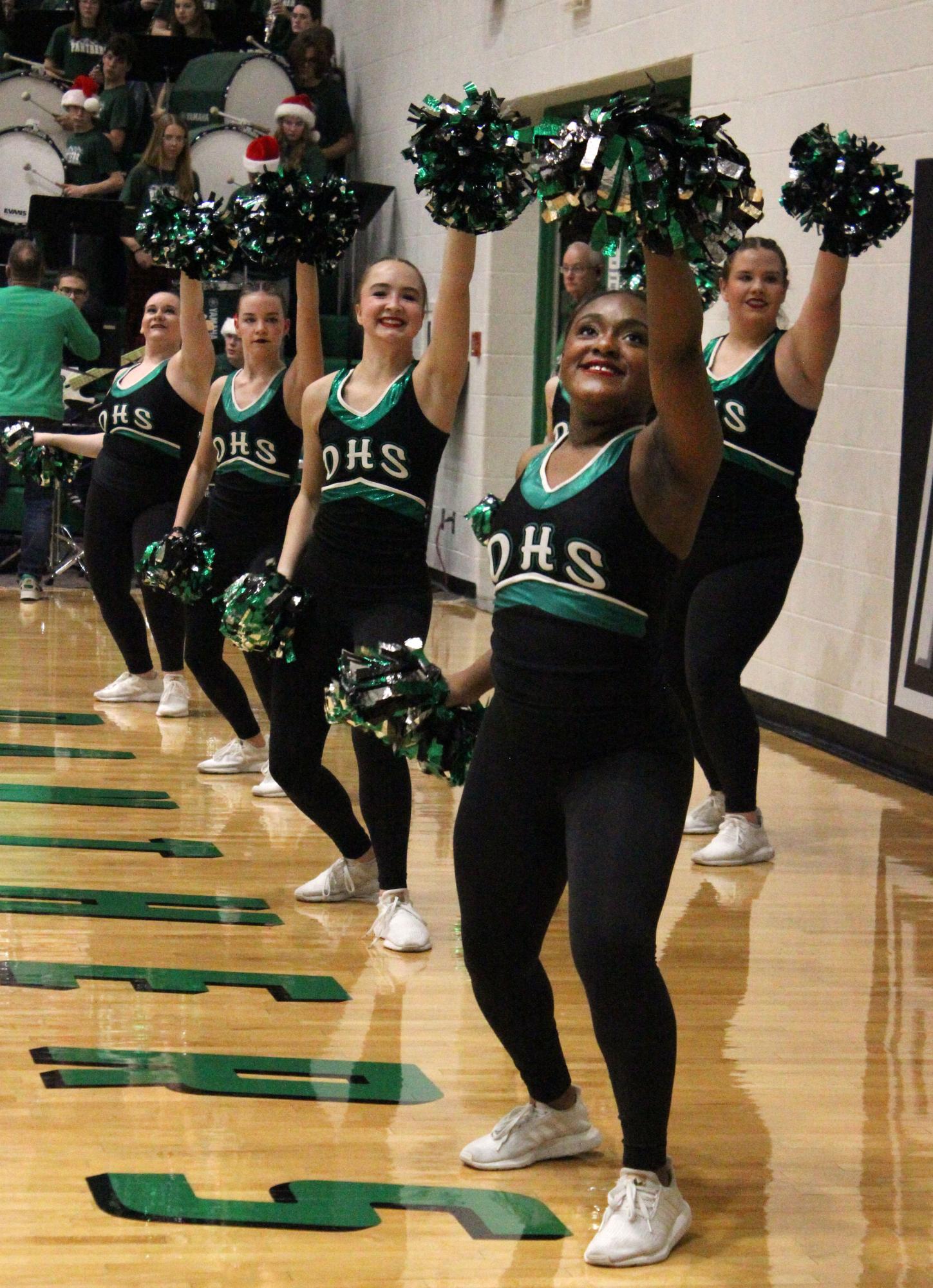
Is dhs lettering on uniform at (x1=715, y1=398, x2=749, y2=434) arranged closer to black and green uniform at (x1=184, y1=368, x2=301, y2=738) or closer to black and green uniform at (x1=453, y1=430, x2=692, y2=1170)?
black and green uniform at (x1=184, y1=368, x2=301, y2=738)

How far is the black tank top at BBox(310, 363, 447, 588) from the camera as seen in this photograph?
13.4 feet

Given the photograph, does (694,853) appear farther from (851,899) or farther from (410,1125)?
(410,1125)

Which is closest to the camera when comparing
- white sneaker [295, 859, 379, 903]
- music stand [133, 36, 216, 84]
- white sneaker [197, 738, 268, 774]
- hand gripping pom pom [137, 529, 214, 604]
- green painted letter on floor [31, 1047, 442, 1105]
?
green painted letter on floor [31, 1047, 442, 1105]

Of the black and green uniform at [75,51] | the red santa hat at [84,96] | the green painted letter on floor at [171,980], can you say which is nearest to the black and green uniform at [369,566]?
the green painted letter on floor at [171,980]

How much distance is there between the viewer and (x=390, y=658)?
2959mm

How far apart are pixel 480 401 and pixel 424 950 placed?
263 inches

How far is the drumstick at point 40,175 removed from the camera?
39.5 ft

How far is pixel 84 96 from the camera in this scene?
1220cm

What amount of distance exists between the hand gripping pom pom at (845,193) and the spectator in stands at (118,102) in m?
8.63

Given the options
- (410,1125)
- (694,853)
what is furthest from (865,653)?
(410,1125)

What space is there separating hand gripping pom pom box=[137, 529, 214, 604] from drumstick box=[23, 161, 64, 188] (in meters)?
7.05

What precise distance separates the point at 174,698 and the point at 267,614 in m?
2.92

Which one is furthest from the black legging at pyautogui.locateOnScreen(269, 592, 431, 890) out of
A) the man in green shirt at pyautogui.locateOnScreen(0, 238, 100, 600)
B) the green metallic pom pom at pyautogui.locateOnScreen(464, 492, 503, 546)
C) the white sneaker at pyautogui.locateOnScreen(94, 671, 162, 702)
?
the man in green shirt at pyautogui.locateOnScreen(0, 238, 100, 600)

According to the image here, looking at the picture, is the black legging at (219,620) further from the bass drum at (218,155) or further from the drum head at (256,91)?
the drum head at (256,91)
